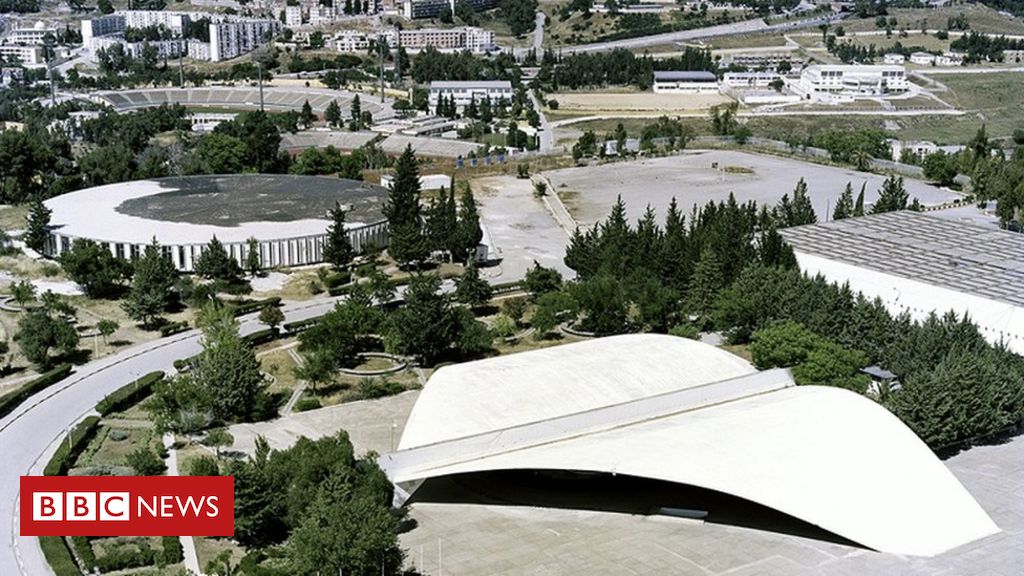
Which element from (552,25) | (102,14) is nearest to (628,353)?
(552,25)

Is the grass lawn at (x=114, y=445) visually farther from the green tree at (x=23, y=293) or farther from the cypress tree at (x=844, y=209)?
the cypress tree at (x=844, y=209)

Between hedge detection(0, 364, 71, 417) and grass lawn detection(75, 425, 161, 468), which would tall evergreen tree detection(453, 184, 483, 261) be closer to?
hedge detection(0, 364, 71, 417)

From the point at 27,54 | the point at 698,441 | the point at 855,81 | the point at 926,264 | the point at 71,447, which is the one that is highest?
the point at 27,54

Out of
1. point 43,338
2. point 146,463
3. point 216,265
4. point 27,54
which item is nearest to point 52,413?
point 43,338

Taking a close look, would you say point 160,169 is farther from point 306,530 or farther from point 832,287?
point 306,530

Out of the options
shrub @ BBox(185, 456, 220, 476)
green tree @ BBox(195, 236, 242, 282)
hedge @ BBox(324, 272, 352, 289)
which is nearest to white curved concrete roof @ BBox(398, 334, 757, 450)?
shrub @ BBox(185, 456, 220, 476)

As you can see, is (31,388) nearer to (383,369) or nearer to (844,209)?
(383,369)
